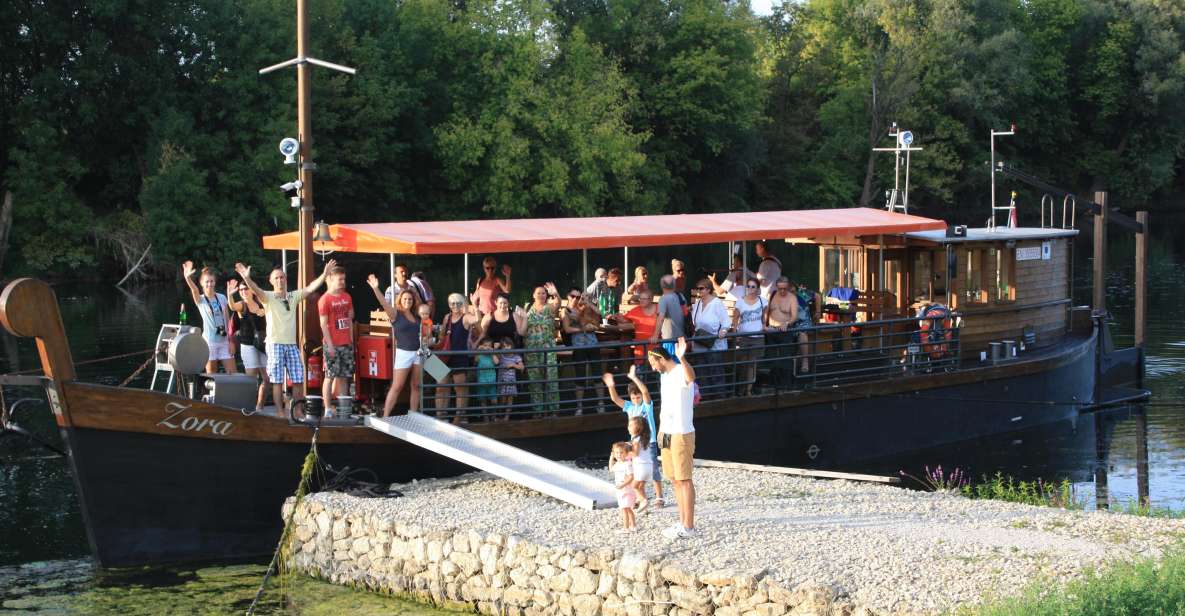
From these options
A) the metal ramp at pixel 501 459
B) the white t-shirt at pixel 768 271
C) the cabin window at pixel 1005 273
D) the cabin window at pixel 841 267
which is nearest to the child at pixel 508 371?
the metal ramp at pixel 501 459

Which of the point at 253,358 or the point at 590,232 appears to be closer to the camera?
the point at 253,358

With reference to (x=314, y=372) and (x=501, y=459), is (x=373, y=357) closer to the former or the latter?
(x=314, y=372)

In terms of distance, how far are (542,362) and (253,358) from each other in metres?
3.00

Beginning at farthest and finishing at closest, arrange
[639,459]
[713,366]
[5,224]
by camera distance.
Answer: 1. [5,224]
2. [713,366]
3. [639,459]

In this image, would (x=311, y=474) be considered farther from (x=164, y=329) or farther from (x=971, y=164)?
(x=971, y=164)

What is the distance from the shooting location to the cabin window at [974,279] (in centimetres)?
2041

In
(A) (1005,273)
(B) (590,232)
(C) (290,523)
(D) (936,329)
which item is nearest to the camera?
(C) (290,523)

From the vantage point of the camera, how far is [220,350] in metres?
14.9

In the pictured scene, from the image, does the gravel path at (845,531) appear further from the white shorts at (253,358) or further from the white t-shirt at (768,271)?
the white t-shirt at (768,271)

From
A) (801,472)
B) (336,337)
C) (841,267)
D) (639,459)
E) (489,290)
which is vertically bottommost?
(801,472)

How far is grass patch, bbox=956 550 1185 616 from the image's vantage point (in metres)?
8.38

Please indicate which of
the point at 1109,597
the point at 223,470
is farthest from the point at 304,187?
the point at 1109,597

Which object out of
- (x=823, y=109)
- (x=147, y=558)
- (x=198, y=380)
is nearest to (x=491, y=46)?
(x=823, y=109)

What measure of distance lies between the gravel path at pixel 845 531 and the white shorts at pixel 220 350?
272 cm
